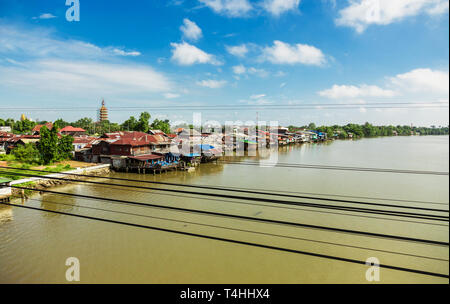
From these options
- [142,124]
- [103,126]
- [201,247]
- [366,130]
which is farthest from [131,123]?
[366,130]

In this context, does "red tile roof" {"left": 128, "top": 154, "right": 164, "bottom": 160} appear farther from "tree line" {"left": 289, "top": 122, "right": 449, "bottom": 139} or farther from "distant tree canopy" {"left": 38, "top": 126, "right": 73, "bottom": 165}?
"tree line" {"left": 289, "top": 122, "right": 449, "bottom": 139}

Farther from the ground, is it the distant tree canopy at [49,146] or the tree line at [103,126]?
the tree line at [103,126]

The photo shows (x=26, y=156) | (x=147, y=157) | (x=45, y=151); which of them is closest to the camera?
(x=45, y=151)

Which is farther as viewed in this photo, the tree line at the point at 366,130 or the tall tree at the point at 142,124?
the tree line at the point at 366,130

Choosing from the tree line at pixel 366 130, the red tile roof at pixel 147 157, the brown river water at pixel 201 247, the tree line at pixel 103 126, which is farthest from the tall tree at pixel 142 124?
the tree line at pixel 366 130

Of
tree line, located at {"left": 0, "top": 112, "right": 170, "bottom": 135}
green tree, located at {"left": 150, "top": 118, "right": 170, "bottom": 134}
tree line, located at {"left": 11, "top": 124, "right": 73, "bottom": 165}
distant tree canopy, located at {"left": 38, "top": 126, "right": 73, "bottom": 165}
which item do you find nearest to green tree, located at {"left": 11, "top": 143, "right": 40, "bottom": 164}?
tree line, located at {"left": 11, "top": 124, "right": 73, "bottom": 165}

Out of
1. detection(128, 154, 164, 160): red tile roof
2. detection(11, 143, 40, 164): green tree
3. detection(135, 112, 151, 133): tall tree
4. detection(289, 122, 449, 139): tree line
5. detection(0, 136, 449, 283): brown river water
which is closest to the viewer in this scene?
Answer: detection(0, 136, 449, 283): brown river water

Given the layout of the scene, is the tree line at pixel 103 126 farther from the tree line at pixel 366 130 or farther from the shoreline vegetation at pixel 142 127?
the tree line at pixel 366 130

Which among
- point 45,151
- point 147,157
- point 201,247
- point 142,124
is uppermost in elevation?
point 142,124

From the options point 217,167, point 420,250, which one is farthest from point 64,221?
point 217,167

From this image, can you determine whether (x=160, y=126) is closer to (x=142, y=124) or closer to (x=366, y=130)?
(x=142, y=124)

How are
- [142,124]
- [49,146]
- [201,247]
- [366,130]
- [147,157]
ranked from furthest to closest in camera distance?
[366,130]
[142,124]
[147,157]
[49,146]
[201,247]
